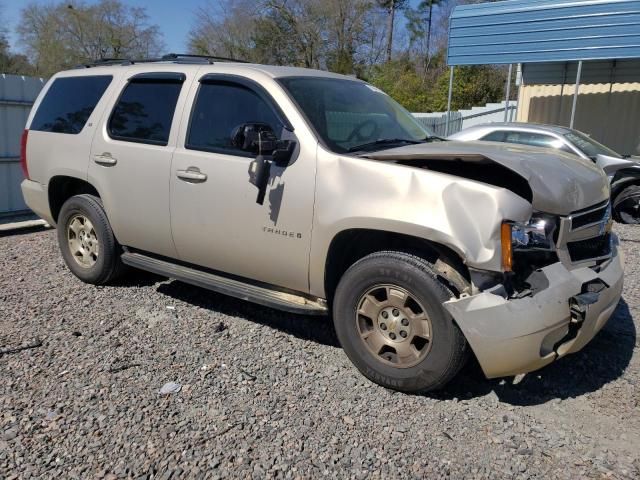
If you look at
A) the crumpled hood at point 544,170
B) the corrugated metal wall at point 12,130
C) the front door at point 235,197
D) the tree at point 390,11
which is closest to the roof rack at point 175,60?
the front door at point 235,197

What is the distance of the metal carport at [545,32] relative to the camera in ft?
38.2

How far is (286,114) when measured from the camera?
372cm

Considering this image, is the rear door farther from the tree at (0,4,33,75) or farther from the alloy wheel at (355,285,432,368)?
the tree at (0,4,33,75)

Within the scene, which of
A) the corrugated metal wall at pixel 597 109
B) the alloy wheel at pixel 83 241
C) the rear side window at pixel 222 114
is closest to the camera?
the rear side window at pixel 222 114

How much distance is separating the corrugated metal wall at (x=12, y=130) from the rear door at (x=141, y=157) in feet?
14.3

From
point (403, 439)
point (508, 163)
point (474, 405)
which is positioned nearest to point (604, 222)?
point (508, 163)

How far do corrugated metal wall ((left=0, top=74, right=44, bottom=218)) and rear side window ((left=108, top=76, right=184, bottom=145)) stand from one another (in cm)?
445

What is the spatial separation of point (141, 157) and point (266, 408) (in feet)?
7.60

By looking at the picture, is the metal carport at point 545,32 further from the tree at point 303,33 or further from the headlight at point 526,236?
the tree at point 303,33

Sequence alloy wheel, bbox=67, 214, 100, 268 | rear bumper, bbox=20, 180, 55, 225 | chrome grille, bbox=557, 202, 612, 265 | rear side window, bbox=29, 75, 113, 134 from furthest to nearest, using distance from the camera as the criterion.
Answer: rear bumper, bbox=20, 180, 55, 225 → alloy wheel, bbox=67, 214, 100, 268 → rear side window, bbox=29, 75, 113, 134 → chrome grille, bbox=557, 202, 612, 265

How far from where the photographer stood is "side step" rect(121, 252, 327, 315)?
12.2 ft

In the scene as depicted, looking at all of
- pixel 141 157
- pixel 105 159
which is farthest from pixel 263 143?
pixel 105 159

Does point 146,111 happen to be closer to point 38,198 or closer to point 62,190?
point 62,190

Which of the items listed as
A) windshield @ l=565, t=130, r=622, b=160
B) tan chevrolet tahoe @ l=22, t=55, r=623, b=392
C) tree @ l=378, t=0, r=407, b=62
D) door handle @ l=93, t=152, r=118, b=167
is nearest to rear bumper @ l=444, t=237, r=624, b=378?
tan chevrolet tahoe @ l=22, t=55, r=623, b=392
